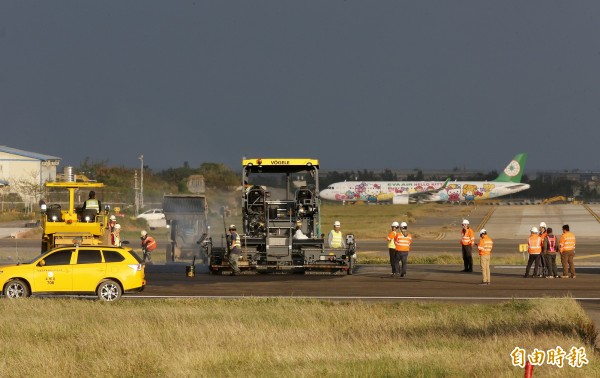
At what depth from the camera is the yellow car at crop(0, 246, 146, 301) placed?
26.4 m

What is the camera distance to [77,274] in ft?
86.4

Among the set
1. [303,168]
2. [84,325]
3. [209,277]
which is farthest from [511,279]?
[84,325]

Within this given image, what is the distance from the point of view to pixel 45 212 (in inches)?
1212

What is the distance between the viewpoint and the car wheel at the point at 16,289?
86.8ft

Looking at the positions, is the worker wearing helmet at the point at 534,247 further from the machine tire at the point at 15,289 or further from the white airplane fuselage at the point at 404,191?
the white airplane fuselage at the point at 404,191

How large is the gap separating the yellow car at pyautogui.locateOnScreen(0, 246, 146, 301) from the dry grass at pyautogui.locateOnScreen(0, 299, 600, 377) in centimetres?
69

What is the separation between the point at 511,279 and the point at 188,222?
14993mm

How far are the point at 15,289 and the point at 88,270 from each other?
6.57 ft

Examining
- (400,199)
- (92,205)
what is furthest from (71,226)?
(400,199)

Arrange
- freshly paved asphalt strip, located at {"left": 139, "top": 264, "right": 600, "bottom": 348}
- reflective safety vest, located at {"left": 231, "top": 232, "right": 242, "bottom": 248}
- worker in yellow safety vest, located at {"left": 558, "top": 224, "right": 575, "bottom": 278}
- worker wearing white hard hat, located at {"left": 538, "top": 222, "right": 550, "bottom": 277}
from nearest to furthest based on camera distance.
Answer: freshly paved asphalt strip, located at {"left": 139, "top": 264, "right": 600, "bottom": 348}, reflective safety vest, located at {"left": 231, "top": 232, "right": 242, "bottom": 248}, worker in yellow safety vest, located at {"left": 558, "top": 224, "right": 575, "bottom": 278}, worker wearing white hard hat, located at {"left": 538, "top": 222, "right": 550, "bottom": 277}

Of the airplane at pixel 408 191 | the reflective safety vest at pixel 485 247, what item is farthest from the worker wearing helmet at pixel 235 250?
the airplane at pixel 408 191

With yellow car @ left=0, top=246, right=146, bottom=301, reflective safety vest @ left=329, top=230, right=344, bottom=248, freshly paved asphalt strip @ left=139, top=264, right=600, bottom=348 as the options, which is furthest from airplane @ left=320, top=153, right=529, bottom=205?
yellow car @ left=0, top=246, right=146, bottom=301

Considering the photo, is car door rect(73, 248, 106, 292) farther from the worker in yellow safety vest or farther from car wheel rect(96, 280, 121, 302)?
the worker in yellow safety vest

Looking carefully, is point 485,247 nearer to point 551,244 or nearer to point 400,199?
point 551,244
